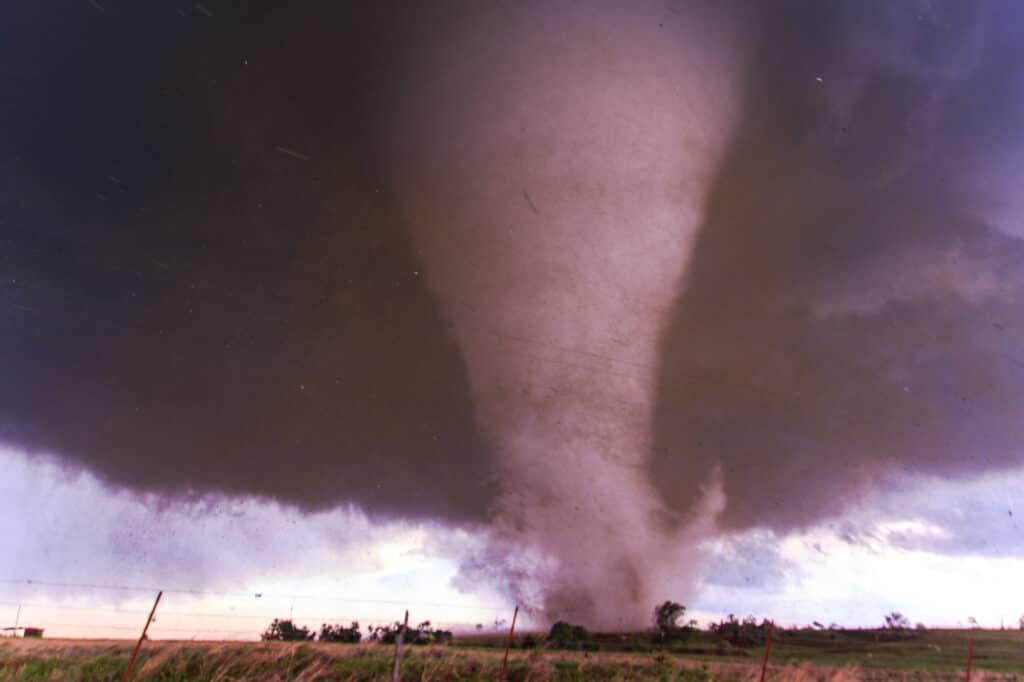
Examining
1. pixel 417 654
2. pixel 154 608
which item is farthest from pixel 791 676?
pixel 154 608

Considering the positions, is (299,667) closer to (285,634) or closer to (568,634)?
(285,634)

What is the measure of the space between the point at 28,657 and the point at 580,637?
182 ft

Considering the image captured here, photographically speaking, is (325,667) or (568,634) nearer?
(325,667)

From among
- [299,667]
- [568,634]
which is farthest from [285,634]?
[568,634]

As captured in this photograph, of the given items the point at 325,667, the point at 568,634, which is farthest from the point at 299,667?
the point at 568,634

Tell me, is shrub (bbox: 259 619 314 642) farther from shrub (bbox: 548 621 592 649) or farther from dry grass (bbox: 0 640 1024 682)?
shrub (bbox: 548 621 592 649)

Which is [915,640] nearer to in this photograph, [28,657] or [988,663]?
[988,663]

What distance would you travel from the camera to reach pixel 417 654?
109 ft

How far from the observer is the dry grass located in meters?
20.7

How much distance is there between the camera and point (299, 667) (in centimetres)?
2375

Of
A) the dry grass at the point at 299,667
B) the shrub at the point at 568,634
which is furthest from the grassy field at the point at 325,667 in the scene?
the shrub at the point at 568,634

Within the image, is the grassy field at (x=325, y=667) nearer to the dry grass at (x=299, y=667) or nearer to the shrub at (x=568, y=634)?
the dry grass at (x=299, y=667)

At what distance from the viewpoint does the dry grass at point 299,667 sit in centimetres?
2069

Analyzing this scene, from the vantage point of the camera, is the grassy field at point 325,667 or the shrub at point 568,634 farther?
the shrub at point 568,634
